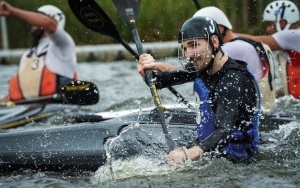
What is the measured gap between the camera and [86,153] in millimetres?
5504

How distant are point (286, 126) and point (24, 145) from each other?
1.99 meters

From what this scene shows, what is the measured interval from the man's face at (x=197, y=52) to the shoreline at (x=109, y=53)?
10.00 metres

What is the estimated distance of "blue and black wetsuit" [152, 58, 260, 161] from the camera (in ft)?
16.3

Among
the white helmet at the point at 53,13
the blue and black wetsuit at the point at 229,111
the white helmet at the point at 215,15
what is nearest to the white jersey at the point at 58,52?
the white helmet at the point at 53,13

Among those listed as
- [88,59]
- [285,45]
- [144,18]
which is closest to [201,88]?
[285,45]

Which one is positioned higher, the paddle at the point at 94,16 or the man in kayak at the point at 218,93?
the paddle at the point at 94,16

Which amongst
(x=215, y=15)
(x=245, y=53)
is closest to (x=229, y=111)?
(x=245, y=53)

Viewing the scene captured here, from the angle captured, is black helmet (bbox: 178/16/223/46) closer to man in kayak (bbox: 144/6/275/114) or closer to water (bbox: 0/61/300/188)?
water (bbox: 0/61/300/188)

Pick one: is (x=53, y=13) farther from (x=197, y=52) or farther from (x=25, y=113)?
(x=197, y=52)

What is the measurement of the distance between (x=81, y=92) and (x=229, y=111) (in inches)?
159

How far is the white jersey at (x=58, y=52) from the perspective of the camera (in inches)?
377

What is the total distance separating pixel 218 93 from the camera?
5.09 m

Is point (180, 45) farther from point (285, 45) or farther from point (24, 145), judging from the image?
point (285, 45)

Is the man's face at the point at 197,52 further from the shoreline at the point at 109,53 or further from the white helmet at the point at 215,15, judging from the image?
the shoreline at the point at 109,53
